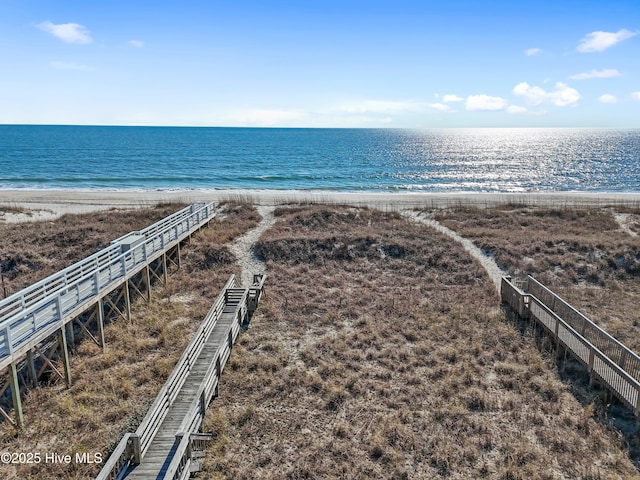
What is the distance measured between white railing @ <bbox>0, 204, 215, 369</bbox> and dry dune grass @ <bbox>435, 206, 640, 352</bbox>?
17279mm

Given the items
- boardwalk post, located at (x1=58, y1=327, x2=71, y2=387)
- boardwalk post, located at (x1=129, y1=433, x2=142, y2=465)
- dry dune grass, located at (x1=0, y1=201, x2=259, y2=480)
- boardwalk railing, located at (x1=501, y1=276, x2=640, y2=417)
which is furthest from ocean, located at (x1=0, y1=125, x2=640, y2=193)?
boardwalk post, located at (x1=129, y1=433, x2=142, y2=465)

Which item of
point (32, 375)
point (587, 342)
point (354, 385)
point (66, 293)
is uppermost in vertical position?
point (66, 293)

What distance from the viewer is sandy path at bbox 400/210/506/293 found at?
874 inches

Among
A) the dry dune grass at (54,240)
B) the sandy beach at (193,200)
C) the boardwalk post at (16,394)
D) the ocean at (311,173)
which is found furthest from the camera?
the ocean at (311,173)

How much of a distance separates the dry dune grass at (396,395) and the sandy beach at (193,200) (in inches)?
832

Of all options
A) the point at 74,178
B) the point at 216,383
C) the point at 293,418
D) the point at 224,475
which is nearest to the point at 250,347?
the point at 216,383

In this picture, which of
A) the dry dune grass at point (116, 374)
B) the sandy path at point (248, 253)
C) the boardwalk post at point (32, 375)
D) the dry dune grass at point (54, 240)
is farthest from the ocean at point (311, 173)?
the boardwalk post at point (32, 375)

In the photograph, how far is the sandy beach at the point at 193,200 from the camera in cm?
3950

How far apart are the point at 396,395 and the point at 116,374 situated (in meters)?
8.13

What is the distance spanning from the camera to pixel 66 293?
45.7ft

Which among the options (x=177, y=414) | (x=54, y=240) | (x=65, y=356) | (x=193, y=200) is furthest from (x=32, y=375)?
(x=193, y=200)

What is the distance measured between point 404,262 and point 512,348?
9.59 metres

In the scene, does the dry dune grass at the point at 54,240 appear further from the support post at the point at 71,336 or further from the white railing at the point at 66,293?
the support post at the point at 71,336

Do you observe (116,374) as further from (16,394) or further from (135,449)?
(135,449)
